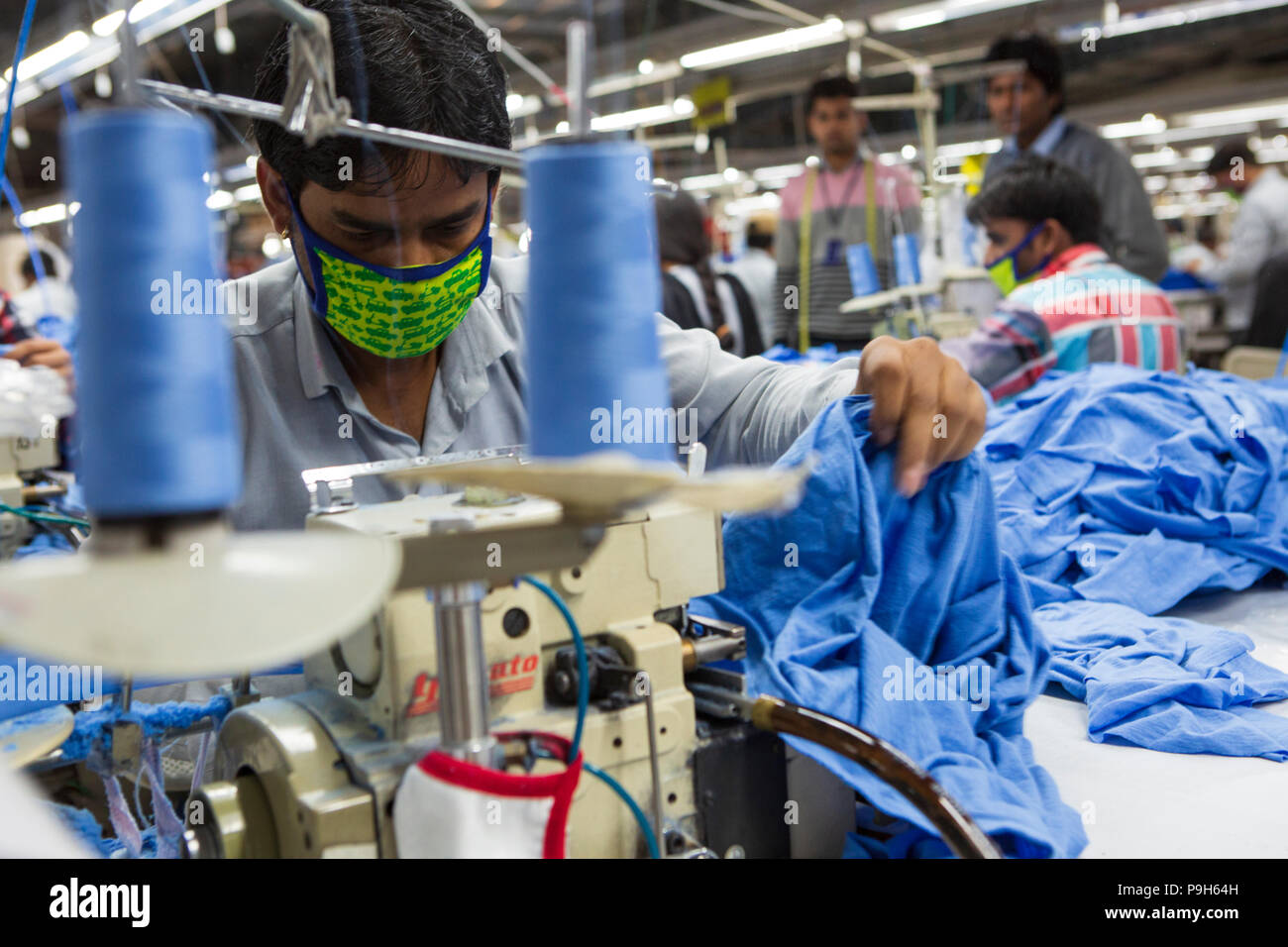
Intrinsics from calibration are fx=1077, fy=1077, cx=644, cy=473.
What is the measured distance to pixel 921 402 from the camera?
1.02 metres

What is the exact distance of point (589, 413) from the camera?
60 cm

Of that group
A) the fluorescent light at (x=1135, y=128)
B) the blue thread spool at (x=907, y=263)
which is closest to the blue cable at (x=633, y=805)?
the blue thread spool at (x=907, y=263)

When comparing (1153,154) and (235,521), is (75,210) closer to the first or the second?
(235,521)

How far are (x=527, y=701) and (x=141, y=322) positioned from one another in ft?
1.25

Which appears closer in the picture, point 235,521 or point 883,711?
point 883,711

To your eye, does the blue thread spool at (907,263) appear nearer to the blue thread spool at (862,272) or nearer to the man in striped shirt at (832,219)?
the blue thread spool at (862,272)

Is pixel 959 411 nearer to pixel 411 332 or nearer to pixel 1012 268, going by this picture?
pixel 411 332

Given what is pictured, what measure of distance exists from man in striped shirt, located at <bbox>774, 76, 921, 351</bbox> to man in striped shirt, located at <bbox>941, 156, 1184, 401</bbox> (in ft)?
2.97

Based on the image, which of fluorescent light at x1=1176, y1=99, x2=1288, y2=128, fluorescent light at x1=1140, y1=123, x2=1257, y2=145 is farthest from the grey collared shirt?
fluorescent light at x1=1140, y1=123, x2=1257, y2=145

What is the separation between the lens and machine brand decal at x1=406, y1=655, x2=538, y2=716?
0.71m

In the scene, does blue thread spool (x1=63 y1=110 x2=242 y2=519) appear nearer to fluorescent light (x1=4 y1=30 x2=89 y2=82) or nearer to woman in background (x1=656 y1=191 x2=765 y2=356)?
woman in background (x1=656 y1=191 x2=765 y2=356)

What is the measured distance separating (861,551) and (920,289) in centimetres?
237

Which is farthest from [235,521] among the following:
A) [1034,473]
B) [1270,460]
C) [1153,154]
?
[1153,154]

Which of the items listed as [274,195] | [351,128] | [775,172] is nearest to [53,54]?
[274,195]
